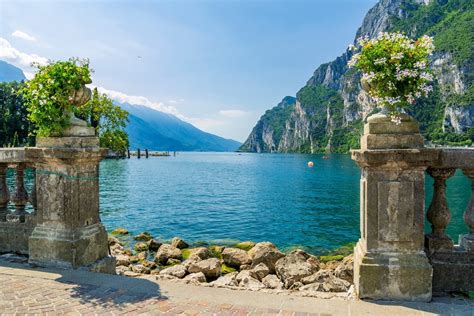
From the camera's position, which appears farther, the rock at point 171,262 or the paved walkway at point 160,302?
the rock at point 171,262

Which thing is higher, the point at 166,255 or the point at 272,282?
the point at 272,282

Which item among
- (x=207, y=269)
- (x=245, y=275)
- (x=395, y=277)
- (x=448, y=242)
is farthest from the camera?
(x=207, y=269)

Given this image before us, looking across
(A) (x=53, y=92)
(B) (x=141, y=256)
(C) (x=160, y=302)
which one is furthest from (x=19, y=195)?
(B) (x=141, y=256)

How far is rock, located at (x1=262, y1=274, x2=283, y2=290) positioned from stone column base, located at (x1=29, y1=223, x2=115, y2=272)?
5.08m

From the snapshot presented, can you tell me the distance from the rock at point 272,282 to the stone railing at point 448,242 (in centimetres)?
520

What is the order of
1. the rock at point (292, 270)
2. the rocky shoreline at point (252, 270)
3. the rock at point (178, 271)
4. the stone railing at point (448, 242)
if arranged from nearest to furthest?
the stone railing at point (448, 242) < the rocky shoreline at point (252, 270) < the rock at point (292, 270) < the rock at point (178, 271)

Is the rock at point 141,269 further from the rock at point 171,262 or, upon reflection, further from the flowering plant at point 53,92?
the flowering plant at point 53,92

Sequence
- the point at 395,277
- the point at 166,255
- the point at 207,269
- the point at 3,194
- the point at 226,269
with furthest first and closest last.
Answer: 1. the point at 166,255
2. the point at 226,269
3. the point at 207,269
4. the point at 3,194
5. the point at 395,277

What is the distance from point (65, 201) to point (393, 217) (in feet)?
17.3

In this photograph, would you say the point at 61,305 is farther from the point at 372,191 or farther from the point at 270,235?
the point at 270,235

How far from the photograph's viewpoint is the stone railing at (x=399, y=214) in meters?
5.03

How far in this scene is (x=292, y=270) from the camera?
10586mm

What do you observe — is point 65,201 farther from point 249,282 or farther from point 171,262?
point 171,262

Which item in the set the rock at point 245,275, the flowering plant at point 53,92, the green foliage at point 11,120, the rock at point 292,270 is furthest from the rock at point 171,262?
the green foliage at point 11,120
